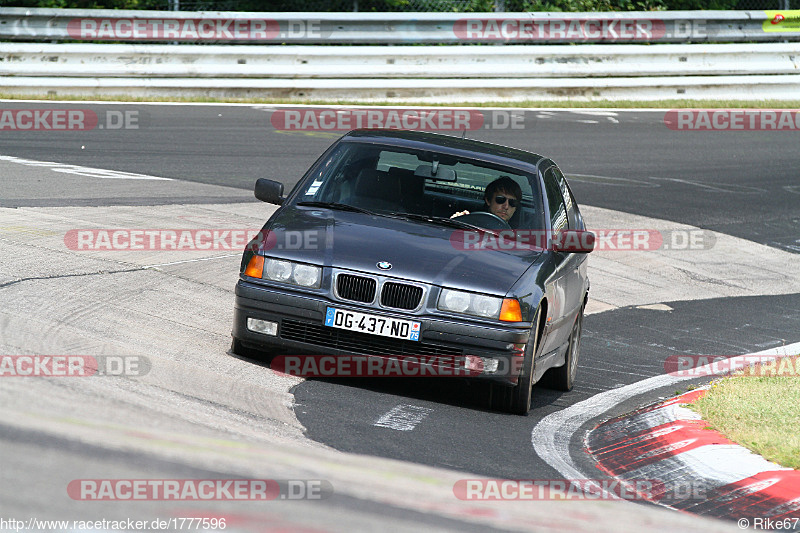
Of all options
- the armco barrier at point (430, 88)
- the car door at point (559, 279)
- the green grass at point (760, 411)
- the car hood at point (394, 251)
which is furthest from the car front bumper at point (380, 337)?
the armco barrier at point (430, 88)

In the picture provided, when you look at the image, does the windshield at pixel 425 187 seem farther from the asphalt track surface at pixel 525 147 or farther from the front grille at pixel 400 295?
the asphalt track surface at pixel 525 147

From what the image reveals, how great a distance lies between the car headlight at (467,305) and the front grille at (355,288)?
397 millimetres

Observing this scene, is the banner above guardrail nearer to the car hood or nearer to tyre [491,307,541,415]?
the car hood

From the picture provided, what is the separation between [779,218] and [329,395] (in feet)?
35.0

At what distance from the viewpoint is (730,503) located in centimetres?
524

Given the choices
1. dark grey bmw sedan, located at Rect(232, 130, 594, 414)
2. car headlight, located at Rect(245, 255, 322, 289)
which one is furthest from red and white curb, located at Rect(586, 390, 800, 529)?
car headlight, located at Rect(245, 255, 322, 289)

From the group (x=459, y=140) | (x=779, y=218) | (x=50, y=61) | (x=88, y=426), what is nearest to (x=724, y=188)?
(x=779, y=218)

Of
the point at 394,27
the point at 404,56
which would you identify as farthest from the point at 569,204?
the point at 394,27

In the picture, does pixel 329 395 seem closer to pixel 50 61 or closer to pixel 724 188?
pixel 724 188

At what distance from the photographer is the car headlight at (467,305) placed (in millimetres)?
6434

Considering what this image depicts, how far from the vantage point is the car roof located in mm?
7727

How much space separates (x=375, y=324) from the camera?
6395 mm

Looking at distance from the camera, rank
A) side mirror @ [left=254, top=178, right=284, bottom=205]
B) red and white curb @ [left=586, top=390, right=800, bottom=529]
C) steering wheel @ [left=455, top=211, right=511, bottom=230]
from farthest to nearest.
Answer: side mirror @ [left=254, top=178, right=284, bottom=205] → steering wheel @ [left=455, top=211, right=511, bottom=230] → red and white curb @ [left=586, top=390, right=800, bottom=529]

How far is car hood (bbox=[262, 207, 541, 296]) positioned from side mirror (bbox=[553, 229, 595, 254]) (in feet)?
0.85
